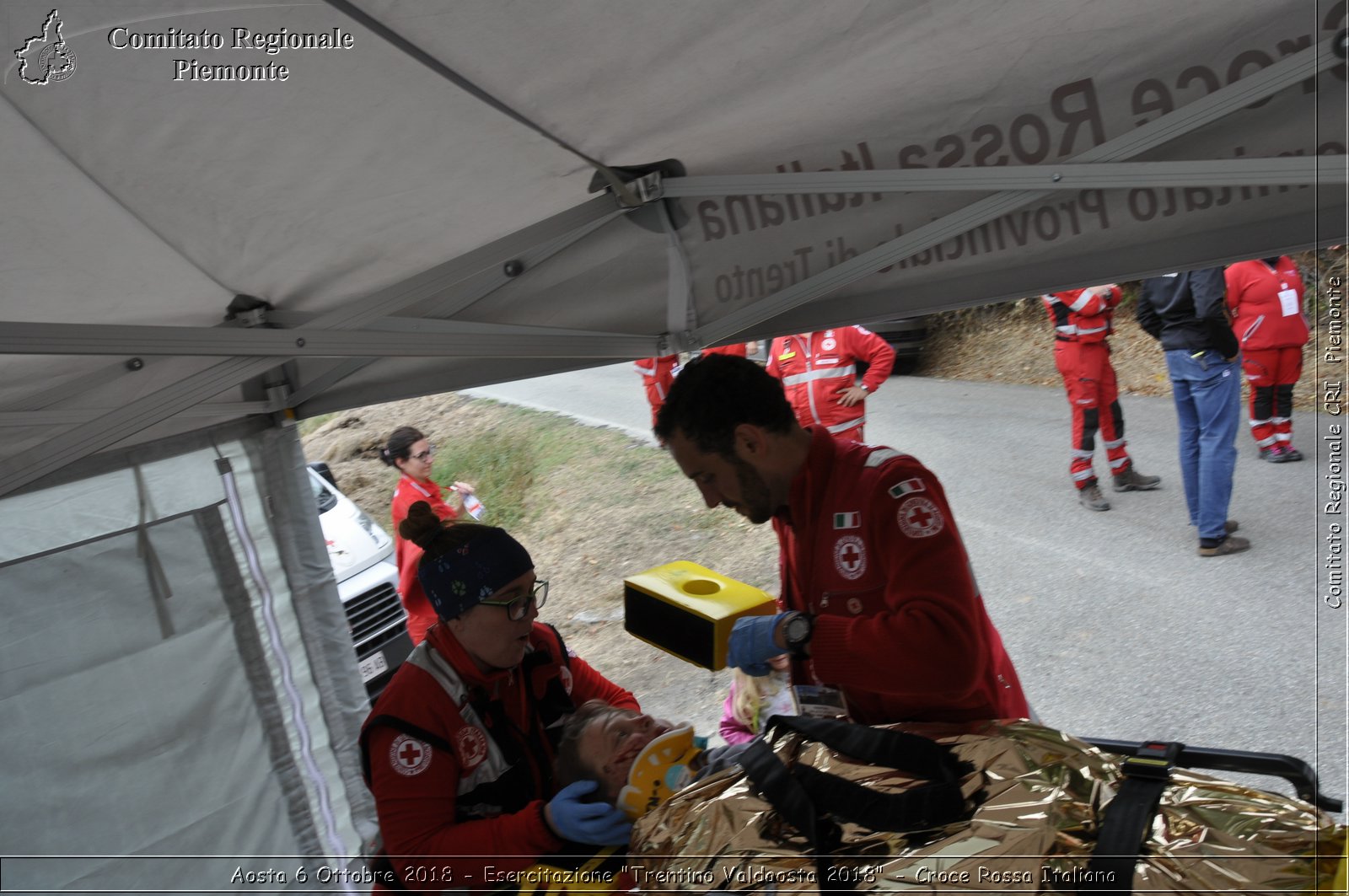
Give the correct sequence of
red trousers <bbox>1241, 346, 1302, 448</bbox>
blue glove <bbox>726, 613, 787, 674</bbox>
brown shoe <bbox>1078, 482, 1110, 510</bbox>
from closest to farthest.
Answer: blue glove <bbox>726, 613, 787, 674</bbox> < red trousers <bbox>1241, 346, 1302, 448</bbox> < brown shoe <bbox>1078, 482, 1110, 510</bbox>

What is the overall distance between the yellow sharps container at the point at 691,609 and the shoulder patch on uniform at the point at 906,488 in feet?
1.82

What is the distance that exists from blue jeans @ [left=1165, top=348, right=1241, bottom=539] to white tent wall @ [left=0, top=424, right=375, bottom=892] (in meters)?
5.03

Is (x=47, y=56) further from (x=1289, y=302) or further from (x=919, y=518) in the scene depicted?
(x=1289, y=302)

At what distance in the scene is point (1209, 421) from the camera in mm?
5555

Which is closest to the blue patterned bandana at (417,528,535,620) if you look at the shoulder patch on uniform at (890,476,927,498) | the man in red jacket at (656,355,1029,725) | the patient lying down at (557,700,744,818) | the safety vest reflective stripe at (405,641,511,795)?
the safety vest reflective stripe at (405,641,511,795)

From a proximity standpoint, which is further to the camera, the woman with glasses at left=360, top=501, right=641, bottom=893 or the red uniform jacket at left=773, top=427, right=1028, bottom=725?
the woman with glasses at left=360, top=501, right=641, bottom=893

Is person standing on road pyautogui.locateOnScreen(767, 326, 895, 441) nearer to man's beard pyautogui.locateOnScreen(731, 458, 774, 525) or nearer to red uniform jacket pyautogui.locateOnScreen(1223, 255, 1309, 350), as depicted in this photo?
red uniform jacket pyautogui.locateOnScreen(1223, 255, 1309, 350)

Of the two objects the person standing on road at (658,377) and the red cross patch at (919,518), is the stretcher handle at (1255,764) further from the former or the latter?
the person standing on road at (658,377)

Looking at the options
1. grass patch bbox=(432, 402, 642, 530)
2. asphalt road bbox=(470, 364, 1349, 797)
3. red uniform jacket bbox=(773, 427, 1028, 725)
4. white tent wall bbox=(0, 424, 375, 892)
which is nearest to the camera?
red uniform jacket bbox=(773, 427, 1028, 725)

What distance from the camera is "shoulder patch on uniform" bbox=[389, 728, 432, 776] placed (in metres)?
2.15

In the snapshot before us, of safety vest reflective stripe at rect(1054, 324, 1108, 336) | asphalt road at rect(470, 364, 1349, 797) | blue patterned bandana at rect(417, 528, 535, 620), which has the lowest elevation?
asphalt road at rect(470, 364, 1349, 797)

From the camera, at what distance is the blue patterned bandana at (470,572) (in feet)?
7.69

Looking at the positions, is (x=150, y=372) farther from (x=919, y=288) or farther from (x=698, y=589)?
(x=919, y=288)

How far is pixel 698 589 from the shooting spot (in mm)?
2512
